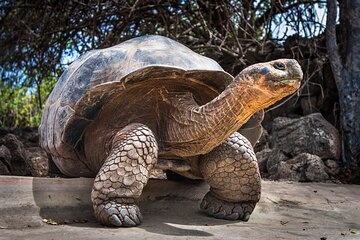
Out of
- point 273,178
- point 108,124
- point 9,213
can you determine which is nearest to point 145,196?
point 108,124

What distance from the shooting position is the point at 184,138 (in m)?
2.67

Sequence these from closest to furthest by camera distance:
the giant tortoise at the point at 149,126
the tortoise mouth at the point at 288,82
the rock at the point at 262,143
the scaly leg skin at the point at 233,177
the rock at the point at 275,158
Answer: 1. the tortoise mouth at the point at 288,82
2. the giant tortoise at the point at 149,126
3. the scaly leg skin at the point at 233,177
4. the rock at the point at 275,158
5. the rock at the point at 262,143

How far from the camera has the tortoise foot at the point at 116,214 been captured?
237cm

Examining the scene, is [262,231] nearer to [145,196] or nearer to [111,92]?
[145,196]

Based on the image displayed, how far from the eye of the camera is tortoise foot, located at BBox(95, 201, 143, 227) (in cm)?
237

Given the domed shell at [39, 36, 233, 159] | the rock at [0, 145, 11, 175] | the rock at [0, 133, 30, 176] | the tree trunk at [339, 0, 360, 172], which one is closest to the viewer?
the domed shell at [39, 36, 233, 159]

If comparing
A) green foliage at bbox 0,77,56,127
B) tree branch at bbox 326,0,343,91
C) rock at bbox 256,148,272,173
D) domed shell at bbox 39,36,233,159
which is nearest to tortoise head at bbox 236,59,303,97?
domed shell at bbox 39,36,233,159

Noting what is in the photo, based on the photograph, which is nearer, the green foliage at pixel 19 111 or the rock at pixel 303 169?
the rock at pixel 303 169

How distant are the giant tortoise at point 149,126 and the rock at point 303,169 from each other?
167 cm

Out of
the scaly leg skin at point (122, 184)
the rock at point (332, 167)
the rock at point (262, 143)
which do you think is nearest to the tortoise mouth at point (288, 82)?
the scaly leg skin at point (122, 184)

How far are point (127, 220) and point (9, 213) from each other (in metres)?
0.56

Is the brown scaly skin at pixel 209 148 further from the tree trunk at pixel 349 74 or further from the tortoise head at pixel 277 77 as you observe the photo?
the tree trunk at pixel 349 74

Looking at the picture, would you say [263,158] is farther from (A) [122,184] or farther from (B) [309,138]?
(A) [122,184]

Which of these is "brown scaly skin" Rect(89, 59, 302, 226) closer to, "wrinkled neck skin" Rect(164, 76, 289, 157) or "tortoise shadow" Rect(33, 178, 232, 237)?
"wrinkled neck skin" Rect(164, 76, 289, 157)
